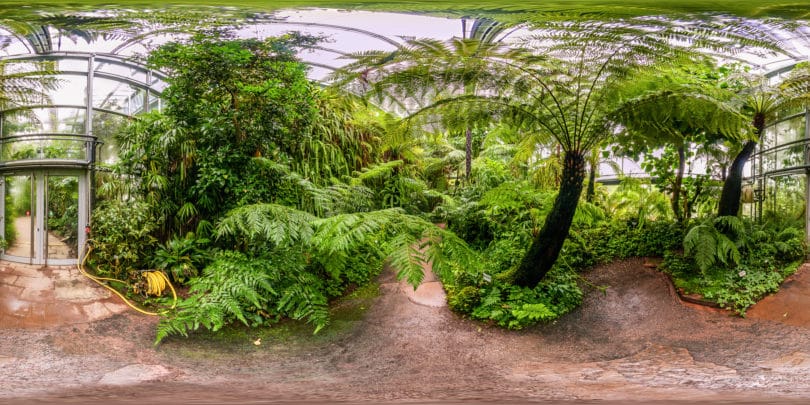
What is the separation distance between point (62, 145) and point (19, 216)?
0.22 meters

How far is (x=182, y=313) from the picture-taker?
3.49 ft

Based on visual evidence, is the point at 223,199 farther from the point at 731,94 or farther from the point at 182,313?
the point at 731,94

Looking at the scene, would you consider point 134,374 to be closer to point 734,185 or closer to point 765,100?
point 734,185

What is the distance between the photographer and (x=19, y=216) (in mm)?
1021

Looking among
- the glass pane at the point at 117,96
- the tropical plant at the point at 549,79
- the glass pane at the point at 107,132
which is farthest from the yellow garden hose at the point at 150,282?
the tropical plant at the point at 549,79

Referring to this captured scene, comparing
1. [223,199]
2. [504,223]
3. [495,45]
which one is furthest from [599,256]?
[223,199]

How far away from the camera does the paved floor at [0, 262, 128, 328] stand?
1.02 m

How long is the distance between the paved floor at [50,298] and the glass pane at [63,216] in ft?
0.19

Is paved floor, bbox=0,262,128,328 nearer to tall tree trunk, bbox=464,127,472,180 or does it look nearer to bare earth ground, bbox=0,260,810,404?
bare earth ground, bbox=0,260,810,404

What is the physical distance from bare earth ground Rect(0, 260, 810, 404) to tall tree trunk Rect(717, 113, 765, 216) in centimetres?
31

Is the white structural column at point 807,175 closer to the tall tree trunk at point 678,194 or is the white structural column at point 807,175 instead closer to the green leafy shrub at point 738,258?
the green leafy shrub at point 738,258

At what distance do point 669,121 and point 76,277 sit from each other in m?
1.85

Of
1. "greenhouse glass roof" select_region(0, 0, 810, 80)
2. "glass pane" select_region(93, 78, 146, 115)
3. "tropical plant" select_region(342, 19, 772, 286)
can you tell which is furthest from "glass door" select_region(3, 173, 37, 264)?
"tropical plant" select_region(342, 19, 772, 286)

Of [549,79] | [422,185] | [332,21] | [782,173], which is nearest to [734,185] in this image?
[782,173]
